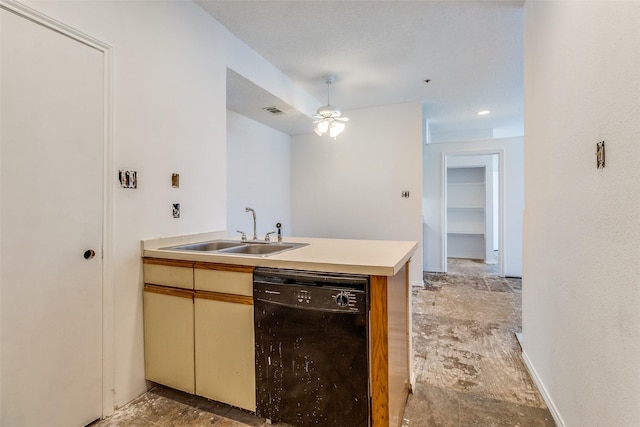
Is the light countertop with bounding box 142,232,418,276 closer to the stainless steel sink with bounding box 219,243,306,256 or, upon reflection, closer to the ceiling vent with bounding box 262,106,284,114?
the stainless steel sink with bounding box 219,243,306,256

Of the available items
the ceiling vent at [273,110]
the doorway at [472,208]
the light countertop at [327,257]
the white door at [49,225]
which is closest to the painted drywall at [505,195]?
the doorway at [472,208]

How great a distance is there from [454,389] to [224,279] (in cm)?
158

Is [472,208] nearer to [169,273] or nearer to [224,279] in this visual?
[224,279]

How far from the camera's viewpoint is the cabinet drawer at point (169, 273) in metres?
1.80

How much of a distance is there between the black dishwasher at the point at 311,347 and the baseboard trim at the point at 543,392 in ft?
3.47

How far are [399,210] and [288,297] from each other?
3.38m

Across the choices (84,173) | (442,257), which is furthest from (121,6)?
(442,257)

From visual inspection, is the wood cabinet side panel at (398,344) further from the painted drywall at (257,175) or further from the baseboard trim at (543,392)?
the painted drywall at (257,175)

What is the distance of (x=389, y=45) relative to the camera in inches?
116

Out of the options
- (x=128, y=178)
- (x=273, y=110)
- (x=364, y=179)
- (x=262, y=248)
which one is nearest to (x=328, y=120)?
(x=273, y=110)

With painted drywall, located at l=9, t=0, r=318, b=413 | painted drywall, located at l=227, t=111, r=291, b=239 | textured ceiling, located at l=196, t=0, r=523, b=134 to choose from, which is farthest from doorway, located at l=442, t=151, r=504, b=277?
painted drywall, located at l=9, t=0, r=318, b=413

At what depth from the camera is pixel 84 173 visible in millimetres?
1637

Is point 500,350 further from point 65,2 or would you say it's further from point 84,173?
point 65,2

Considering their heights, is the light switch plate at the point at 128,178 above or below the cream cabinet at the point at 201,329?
above
